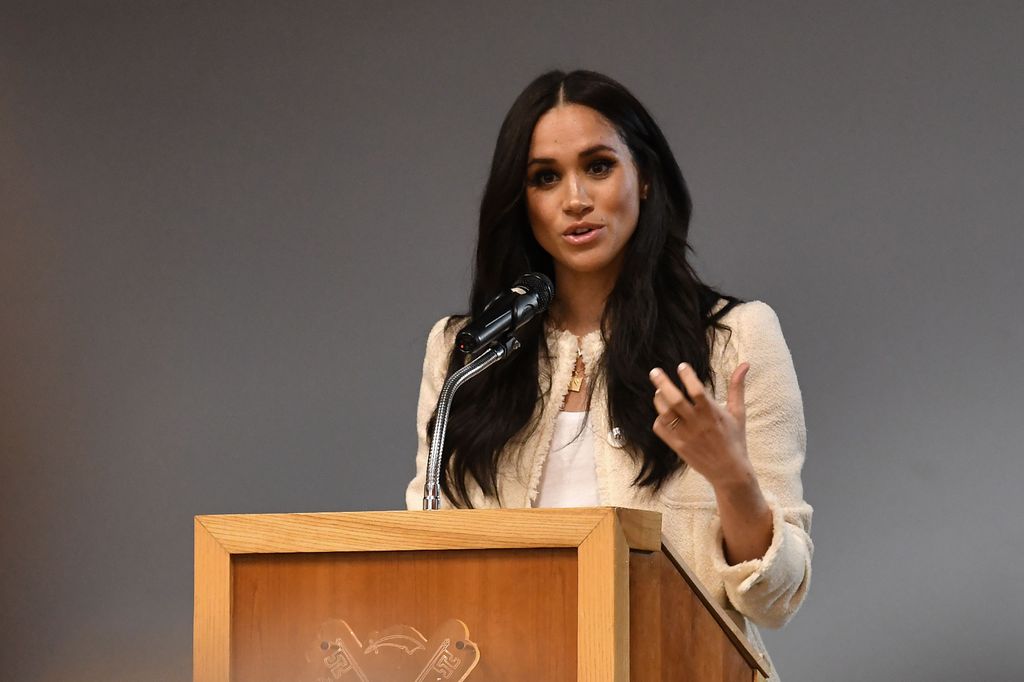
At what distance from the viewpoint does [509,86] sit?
3.68 metres

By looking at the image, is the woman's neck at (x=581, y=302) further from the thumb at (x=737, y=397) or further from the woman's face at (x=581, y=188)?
the thumb at (x=737, y=397)

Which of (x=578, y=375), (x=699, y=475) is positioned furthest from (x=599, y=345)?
(x=699, y=475)

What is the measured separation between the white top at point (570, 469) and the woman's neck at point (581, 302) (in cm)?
19

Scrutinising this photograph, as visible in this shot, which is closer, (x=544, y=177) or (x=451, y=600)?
(x=451, y=600)

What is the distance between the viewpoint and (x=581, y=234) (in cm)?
236

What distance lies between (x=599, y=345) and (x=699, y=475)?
0.97ft

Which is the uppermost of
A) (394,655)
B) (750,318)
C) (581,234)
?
(581,234)

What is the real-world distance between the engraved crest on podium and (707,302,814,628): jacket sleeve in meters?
0.52

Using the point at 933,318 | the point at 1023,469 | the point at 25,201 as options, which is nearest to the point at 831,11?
the point at 933,318

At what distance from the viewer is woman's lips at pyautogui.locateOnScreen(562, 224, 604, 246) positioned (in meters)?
2.35

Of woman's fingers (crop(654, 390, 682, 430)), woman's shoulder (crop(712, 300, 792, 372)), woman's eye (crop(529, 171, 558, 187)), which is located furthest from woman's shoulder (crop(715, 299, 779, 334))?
woman's fingers (crop(654, 390, 682, 430))

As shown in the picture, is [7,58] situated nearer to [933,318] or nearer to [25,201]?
[25,201]

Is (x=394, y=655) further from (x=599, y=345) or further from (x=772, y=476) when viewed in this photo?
(x=599, y=345)

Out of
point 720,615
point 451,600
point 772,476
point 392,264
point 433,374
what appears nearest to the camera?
point 451,600
